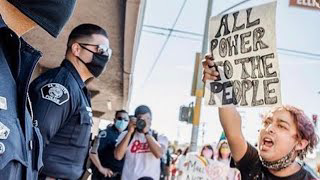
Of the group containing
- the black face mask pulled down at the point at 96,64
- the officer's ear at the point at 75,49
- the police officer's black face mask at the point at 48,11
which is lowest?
the police officer's black face mask at the point at 48,11

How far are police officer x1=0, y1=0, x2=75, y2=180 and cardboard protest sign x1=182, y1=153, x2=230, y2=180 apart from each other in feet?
21.7

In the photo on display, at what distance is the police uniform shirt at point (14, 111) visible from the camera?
117cm

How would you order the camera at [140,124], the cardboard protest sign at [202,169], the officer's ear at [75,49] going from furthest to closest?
the cardboard protest sign at [202,169], the camera at [140,124], the officer's ear at [75,49]

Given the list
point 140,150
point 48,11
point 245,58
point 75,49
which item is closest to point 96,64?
point 75,49

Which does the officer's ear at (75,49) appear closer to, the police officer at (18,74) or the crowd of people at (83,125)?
the crowd of people at (83,125)

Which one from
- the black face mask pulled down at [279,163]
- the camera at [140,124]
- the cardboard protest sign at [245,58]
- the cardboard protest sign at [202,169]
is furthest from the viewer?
the cardboard protest sign at [202,169]

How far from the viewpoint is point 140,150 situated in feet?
19.0

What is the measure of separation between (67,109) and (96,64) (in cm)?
59

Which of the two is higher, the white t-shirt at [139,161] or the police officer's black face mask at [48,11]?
the police officer's black face mask at [48,11]

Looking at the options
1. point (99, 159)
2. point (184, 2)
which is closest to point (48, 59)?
point (184, 2)

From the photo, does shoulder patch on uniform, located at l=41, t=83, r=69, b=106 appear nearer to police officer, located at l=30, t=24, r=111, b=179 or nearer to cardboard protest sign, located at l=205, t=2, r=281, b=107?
police officer, located at l=30, t=24, r=111, b=179

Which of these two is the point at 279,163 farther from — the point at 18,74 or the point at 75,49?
the point at 18,74

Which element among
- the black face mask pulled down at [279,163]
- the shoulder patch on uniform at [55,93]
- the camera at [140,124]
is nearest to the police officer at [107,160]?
the camera at [140,124]

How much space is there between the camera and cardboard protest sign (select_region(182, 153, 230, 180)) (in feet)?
25.8
